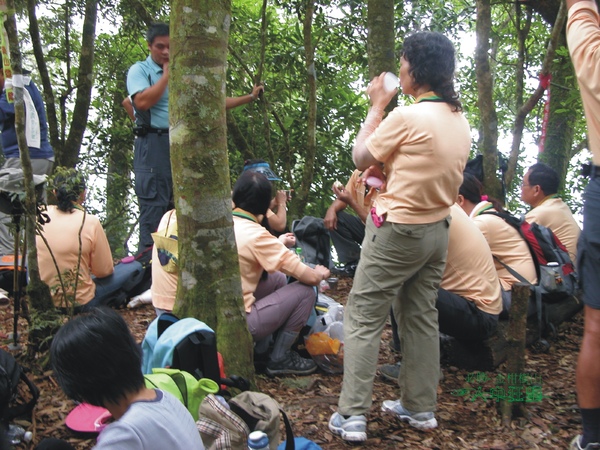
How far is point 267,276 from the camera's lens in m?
4.64

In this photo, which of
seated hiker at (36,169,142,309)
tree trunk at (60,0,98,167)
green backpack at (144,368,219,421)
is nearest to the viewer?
green backpack at (144,368,219,421)

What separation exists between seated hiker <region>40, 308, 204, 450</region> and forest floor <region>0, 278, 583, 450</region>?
4.63 feet

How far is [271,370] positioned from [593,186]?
8.20ft

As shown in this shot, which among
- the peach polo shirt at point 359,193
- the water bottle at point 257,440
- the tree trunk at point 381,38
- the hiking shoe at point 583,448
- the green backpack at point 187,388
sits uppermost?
the tree trunk at point 381,38

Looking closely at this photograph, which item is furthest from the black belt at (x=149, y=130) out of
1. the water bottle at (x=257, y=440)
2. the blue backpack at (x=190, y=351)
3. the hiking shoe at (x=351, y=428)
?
the water bottle at (x=257, y=440)

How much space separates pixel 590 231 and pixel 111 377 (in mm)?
2300

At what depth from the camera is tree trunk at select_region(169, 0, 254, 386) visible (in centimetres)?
340

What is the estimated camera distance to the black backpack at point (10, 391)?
2.98 meters

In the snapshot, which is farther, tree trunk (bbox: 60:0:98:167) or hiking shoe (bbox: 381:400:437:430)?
tree trunk (bbox: 60:0:98:167)

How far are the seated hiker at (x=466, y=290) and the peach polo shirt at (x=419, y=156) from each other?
1.06m

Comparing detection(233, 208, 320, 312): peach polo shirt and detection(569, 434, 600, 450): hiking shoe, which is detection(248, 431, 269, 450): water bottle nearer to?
detection(569, 434, 600, 450): hiking shoe

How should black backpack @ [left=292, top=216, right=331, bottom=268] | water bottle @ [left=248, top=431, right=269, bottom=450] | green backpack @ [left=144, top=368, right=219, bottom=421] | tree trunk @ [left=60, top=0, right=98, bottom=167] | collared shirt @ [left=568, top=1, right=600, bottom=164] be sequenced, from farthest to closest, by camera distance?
tree trunk @ [left=60, top=0, right=98, bottom=167] < black backpack @ [left=292, top=216, right=331, bottom=268] < collared shirt @ [left=568, top=1, right=600, bottom=164] < green backpack @ [left=144, top=368, right=219, bottom=421] < water bottle @ [left=248, top=431, right=269, bottom=450]

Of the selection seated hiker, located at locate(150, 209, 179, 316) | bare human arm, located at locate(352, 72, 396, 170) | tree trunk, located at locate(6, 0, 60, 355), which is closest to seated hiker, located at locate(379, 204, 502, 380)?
bare human arm, located at locate(352, 72, 396, 170)

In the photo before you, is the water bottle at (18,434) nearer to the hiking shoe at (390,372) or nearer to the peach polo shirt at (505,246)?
the hiking shoe at (390,372)
